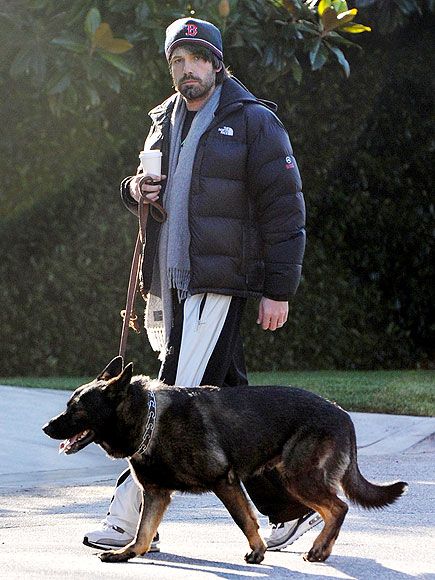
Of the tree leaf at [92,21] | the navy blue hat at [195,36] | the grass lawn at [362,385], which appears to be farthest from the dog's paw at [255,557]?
the tree leaf at [92,21]

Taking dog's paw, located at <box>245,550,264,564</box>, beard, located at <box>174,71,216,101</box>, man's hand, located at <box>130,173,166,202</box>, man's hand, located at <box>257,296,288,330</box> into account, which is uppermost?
beard, located at <box>174,71,216,101</box>

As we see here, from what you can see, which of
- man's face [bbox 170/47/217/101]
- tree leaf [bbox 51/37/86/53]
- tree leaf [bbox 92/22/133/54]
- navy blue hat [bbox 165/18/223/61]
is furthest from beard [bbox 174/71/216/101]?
tree leaf [bbox 51/37/86/53]

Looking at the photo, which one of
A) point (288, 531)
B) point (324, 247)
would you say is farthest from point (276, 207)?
point (324, 247)

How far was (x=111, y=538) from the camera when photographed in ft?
16.6

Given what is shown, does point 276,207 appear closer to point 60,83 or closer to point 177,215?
point 177,215

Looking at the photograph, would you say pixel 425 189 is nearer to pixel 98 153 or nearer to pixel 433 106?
pixel 433 106

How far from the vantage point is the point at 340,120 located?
1308 centimetres

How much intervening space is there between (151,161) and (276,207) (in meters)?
0.53

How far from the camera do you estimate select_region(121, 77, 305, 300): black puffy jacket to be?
511 cm

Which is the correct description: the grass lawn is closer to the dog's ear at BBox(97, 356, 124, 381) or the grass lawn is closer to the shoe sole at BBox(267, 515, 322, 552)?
the shoe sole at BBox(267, 515, 322, 552)

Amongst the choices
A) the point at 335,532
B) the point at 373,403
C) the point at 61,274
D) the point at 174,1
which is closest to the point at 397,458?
the point at 373,403

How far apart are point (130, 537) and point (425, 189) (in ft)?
28.8

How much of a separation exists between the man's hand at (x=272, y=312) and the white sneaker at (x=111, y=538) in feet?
3.11

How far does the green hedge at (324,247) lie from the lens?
12.4m
